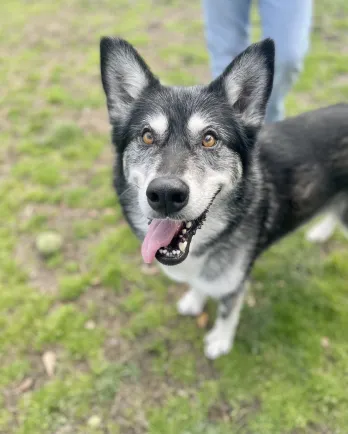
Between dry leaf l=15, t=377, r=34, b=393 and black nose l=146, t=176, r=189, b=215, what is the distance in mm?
2171

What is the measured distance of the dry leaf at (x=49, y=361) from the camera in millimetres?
3133

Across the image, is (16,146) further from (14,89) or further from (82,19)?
(82,19)

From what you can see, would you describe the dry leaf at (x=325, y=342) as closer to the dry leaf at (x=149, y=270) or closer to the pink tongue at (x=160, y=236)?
the dry leaf at (x=149, y=270)

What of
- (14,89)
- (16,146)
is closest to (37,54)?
(14,89)

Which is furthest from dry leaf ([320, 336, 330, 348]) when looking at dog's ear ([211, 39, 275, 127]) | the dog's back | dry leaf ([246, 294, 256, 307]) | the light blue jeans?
the light blue jeans

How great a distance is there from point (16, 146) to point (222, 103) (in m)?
3.84

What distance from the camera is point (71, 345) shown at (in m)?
3.25

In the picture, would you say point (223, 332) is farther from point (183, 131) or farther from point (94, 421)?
point (183, 131)

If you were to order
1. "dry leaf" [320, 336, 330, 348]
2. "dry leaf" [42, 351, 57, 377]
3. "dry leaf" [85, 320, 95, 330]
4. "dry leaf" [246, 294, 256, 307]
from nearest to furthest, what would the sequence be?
"dry leaf" [42, 351, 57, 377]
"dry leaf" [320, 336, 330, 348]
"dry leaf" [85, 320, 95, 330]
"dry leaf" [246, 294, 256, 307]

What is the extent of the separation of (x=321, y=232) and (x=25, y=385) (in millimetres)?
3380

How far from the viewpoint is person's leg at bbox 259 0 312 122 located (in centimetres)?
298

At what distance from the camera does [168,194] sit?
192 cm

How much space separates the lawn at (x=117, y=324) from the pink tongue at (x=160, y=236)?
1435mm

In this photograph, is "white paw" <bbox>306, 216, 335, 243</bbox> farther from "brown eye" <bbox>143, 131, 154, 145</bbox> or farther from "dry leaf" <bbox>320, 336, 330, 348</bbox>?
"brown eye" <bbox>143, 131, 154, 145</bbox>
